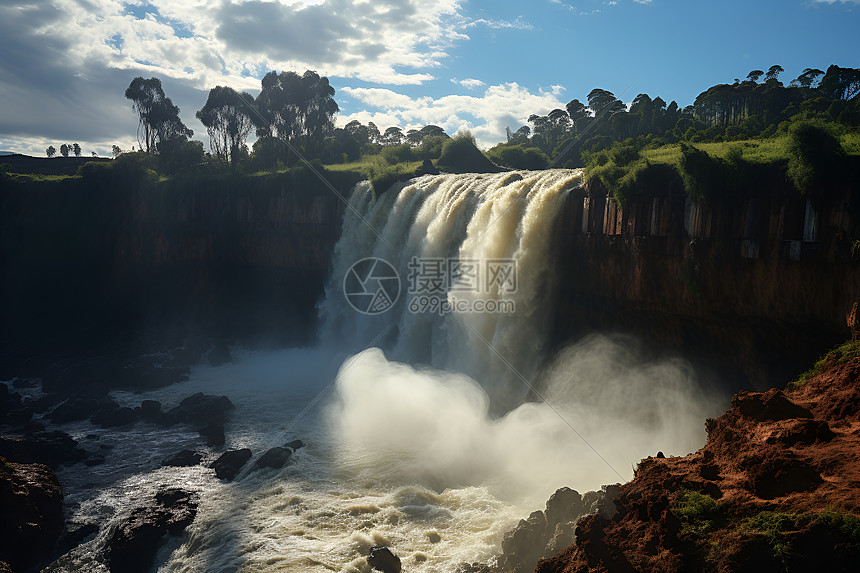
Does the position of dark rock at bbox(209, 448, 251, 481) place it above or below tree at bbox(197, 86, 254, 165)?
below

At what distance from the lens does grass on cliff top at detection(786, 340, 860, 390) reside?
11711 mm

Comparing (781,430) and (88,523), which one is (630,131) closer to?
(781,430)

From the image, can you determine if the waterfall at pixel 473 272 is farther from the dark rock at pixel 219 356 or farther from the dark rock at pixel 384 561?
the dark rock at pixel 219 356

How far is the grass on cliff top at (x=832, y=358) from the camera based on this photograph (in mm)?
11711

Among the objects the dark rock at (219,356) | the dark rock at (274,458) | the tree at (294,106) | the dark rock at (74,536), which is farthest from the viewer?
the tree at (294,106)

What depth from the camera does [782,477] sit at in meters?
7.84

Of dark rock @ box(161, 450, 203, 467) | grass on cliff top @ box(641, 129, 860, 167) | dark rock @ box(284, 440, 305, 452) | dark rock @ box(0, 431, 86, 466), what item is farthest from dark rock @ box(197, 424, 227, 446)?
grass on cliff top @ box(641, 129, 860, 167)

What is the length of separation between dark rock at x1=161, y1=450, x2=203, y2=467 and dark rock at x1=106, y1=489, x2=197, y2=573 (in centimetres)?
249

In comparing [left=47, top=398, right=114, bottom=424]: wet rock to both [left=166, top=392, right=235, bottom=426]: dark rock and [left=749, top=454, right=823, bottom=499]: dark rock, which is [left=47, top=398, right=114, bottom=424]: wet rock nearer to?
[left=166, top=392, right=235, bottom=426]: dark rock

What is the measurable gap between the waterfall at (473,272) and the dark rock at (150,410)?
32.8ft

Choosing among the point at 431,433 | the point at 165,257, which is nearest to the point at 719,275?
the point at 431,433

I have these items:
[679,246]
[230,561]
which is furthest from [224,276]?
[679,246]

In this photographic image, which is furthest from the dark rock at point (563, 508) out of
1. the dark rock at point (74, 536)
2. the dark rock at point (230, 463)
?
the dark rock at point (74, 536)

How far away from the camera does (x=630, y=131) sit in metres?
55.0
